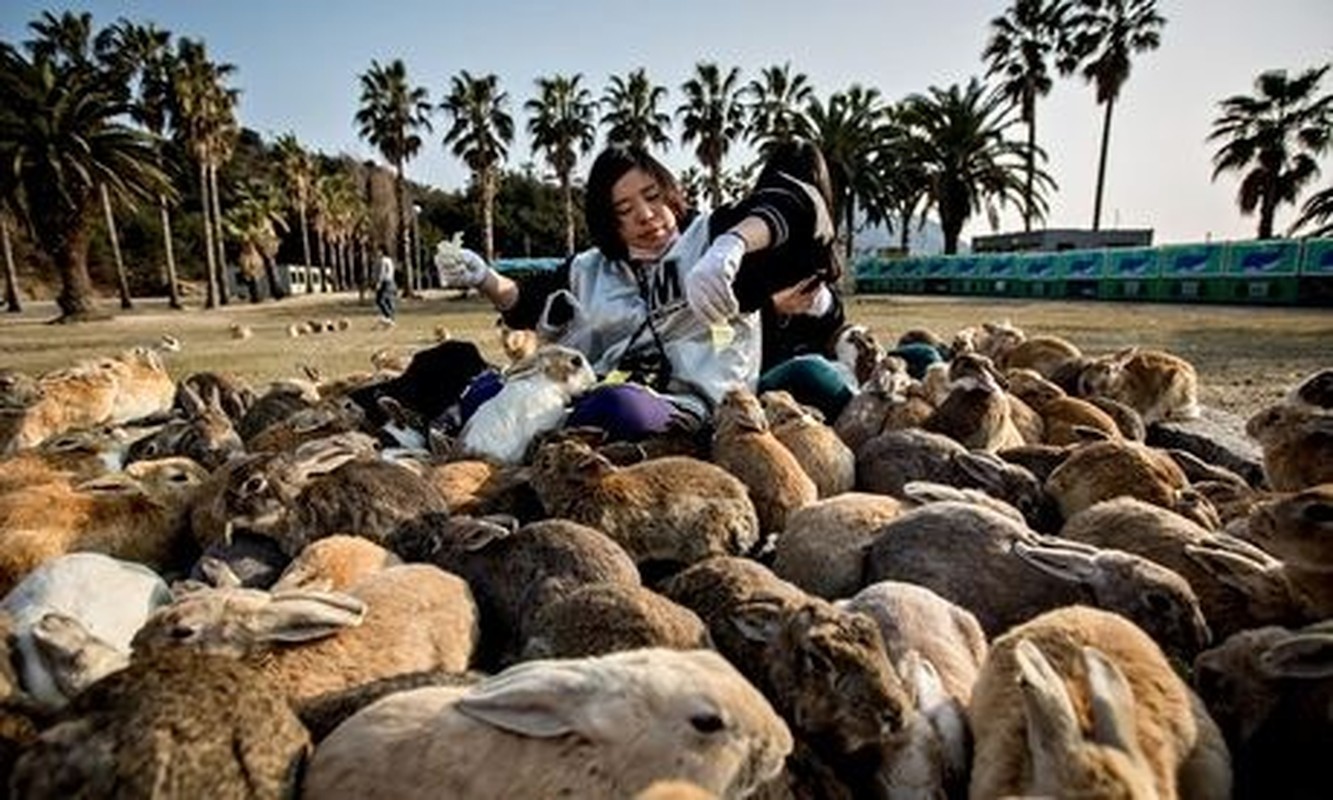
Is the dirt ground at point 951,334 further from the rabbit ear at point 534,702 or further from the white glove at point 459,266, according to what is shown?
the rabbit ear at point 534,702

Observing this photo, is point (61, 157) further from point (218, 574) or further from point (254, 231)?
point (218, 574)

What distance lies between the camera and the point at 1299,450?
3.80m

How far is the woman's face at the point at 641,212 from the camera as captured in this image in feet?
16.8

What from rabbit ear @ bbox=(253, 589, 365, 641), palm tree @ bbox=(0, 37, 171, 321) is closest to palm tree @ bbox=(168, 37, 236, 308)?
palm tree @ bbox=(0, 37, 171, 321)

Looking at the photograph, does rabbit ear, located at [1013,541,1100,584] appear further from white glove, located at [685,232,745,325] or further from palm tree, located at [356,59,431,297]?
palm tree, located at [356,59,431,297]

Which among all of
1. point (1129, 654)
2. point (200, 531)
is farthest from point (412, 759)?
point (200, 531)

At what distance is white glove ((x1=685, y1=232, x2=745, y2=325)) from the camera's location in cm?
400

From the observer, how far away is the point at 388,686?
203 cm

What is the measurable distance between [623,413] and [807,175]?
2499 mm

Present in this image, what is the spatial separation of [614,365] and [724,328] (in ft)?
3.36

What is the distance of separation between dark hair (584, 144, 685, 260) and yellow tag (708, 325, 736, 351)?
0.86 meters

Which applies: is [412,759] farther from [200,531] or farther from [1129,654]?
[200,531]

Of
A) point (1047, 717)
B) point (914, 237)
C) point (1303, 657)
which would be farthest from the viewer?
point (914, 237)

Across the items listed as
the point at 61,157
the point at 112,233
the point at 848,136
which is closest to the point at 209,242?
the point at 112,233
